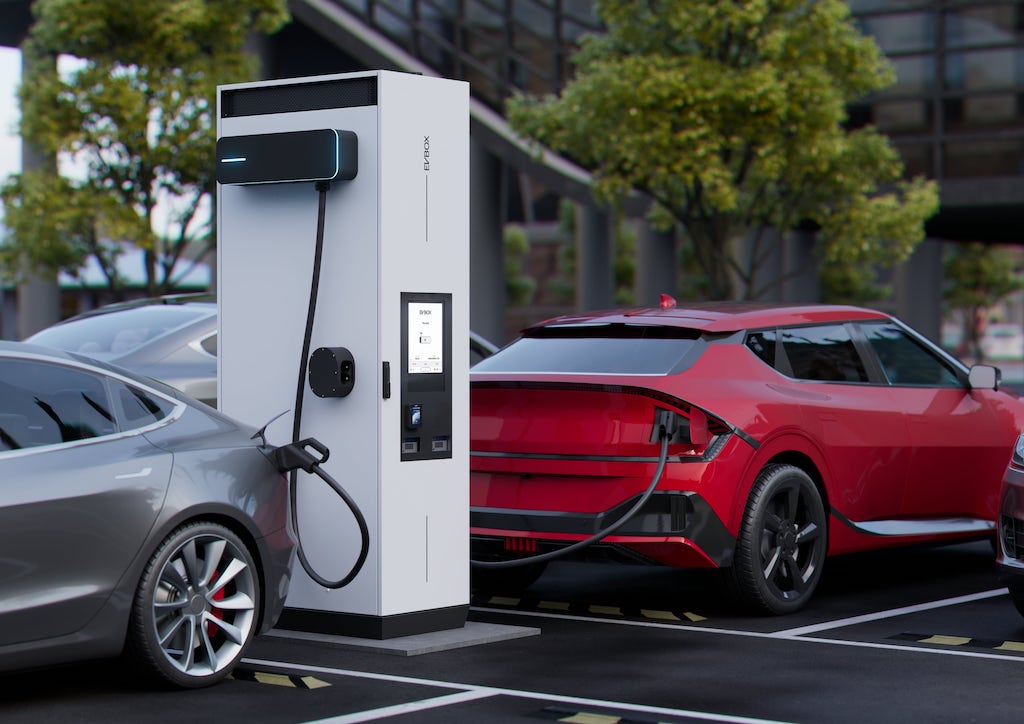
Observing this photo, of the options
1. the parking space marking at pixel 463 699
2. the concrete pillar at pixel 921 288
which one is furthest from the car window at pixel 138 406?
the concrete pillar at pixel 921 288

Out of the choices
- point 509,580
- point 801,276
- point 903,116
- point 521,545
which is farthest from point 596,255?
point 521,545

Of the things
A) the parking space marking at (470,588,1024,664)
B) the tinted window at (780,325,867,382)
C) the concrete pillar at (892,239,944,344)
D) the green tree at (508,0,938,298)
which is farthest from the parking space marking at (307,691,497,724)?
the concrete pillar at (892,239,944,344)

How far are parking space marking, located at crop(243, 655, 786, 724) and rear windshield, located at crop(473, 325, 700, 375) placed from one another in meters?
2.21

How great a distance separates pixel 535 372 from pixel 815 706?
278 centimetres

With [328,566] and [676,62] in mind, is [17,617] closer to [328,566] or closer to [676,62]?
[328,566]

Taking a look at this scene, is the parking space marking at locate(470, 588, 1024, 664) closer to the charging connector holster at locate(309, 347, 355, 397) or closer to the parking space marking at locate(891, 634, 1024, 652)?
the parking space marking at locate(891, 634, 1024, 652)

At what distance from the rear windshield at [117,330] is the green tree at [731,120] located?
10.6 meters

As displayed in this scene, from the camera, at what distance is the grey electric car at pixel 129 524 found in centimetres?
597

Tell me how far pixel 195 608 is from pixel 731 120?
15499 millimetres

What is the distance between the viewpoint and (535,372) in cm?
853

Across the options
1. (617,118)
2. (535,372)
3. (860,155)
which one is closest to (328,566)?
(535,372)

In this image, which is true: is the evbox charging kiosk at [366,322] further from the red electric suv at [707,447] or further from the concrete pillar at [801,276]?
the concrete pillar at [801,276]

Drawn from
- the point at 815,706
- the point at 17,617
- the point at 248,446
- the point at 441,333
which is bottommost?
the point at 815,706

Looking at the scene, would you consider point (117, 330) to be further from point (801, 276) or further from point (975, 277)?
point (975, 277)
